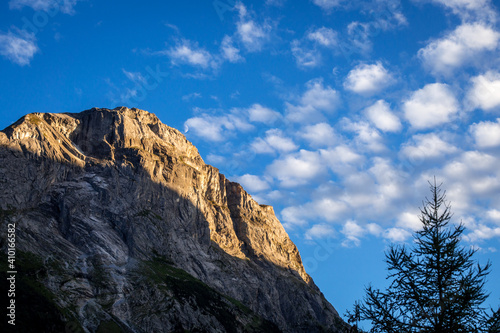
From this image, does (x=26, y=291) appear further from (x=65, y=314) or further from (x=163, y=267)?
(x=163, y=267)

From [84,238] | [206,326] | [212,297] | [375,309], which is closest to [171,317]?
[206,326]

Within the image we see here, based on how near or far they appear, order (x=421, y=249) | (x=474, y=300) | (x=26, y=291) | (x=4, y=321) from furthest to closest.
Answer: (x=26, y=291)
(x=4, y=321)
(x=421, y=249)
(x=474, y=300)

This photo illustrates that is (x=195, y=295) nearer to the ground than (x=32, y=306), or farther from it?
farther from it

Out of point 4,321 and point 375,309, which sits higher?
point 4,321

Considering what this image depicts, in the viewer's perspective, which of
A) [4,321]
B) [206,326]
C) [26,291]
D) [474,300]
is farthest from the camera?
[206,326]

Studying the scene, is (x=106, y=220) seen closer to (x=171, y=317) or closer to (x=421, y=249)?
(x=171, y=317)

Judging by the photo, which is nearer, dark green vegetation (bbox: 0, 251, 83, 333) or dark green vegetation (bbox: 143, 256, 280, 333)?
dark green vegetation (bbox: 0, 251, 83, 333)

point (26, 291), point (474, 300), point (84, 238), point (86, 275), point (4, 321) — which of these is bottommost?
point (474, 300)

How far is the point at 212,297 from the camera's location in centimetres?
19612

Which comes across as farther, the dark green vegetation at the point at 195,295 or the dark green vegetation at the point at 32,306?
the dark green vegetation at the point at 195,295

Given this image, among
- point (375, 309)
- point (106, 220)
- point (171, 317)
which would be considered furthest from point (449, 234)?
point (106, 220)

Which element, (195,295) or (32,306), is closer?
(32,306)

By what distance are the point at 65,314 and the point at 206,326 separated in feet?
185

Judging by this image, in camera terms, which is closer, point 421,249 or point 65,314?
point 421,249
